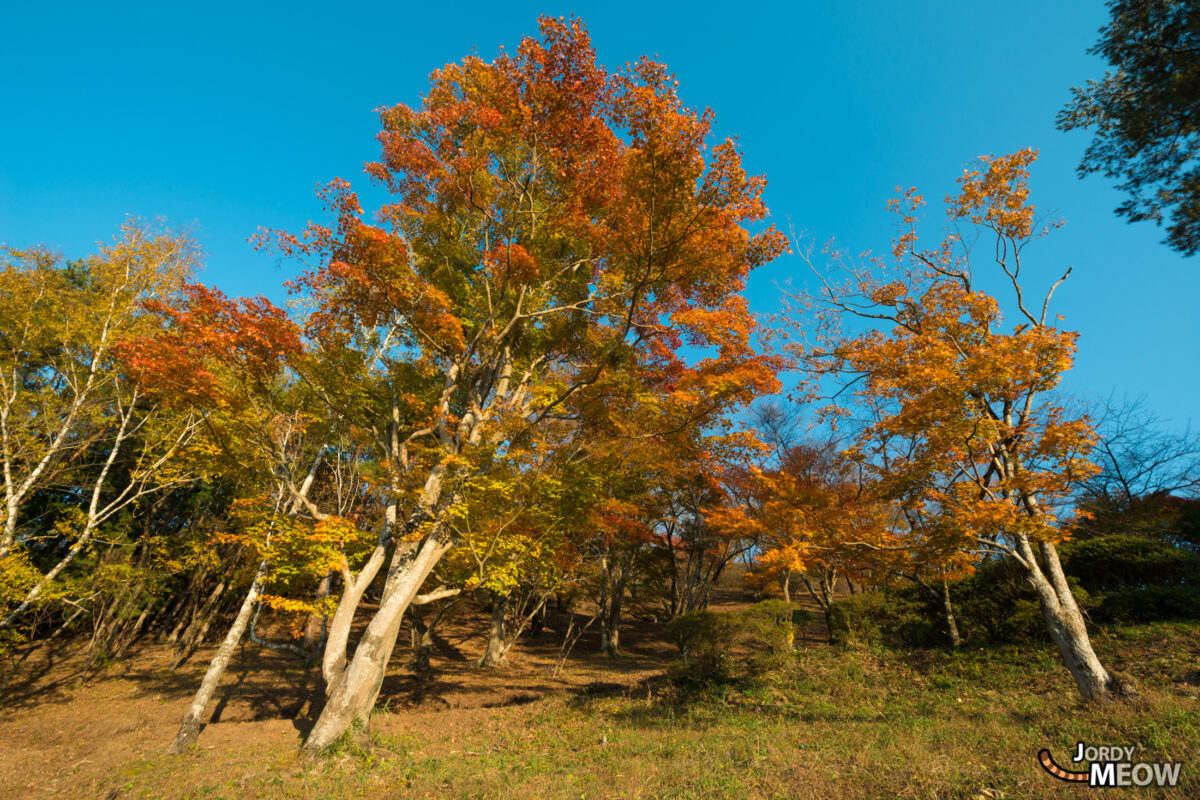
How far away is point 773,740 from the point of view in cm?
704

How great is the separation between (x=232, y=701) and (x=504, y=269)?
13.0 metres

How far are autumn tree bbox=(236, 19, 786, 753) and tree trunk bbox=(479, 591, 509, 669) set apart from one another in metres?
6.92

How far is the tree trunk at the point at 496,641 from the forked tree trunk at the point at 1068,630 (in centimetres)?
1396

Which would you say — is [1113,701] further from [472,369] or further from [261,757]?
[261,757]

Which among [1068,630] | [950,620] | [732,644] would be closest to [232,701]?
[732,644]

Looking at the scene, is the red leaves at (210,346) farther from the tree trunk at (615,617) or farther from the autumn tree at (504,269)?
the tree trunk at (615,617)

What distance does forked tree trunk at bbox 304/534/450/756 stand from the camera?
757 centimetres

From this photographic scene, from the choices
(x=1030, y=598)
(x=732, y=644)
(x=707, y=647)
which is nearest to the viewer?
(x=707, y=647)

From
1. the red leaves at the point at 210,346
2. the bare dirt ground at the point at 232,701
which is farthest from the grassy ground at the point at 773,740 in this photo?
the red leaves at the point at 210,346

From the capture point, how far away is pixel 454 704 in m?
11.3

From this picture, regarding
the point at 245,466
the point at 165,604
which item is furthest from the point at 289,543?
the point at 165,604

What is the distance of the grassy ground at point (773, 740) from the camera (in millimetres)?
5195

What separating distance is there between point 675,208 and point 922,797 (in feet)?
24.9

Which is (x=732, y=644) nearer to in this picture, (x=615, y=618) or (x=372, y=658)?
(x=615, y=618)
